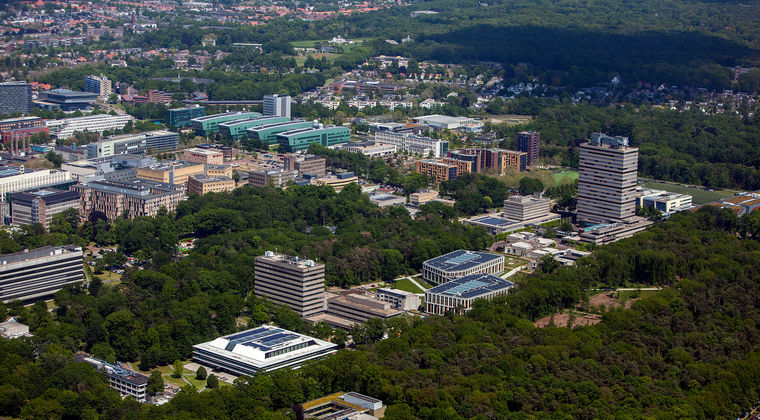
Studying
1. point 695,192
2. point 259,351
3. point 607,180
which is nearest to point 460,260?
point 607,180

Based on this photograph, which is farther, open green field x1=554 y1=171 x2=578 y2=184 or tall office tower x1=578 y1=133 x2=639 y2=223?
open green field x1=554 y1=171 x2=578 y2=184

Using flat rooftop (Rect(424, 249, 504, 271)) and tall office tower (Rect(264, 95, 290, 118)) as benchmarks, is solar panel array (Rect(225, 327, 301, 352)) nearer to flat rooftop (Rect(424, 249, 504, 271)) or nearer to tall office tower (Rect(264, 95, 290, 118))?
flat rooftop (Rect(424, 249, 504, 271))

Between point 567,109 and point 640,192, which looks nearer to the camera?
point 640,192

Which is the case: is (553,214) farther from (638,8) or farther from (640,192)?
(638,8)

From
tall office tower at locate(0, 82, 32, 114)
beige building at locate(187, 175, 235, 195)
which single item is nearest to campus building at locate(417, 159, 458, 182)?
beige building at locate(187, 175, 235, 195)

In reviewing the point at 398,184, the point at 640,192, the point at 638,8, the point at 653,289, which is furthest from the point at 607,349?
the point at 638,8

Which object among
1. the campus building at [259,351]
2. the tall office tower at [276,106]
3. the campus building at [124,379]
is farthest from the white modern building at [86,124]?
the campus building at [124,379]

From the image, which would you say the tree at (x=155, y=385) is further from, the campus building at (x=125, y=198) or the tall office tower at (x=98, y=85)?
the tall office tower at (x=98, y=85)
